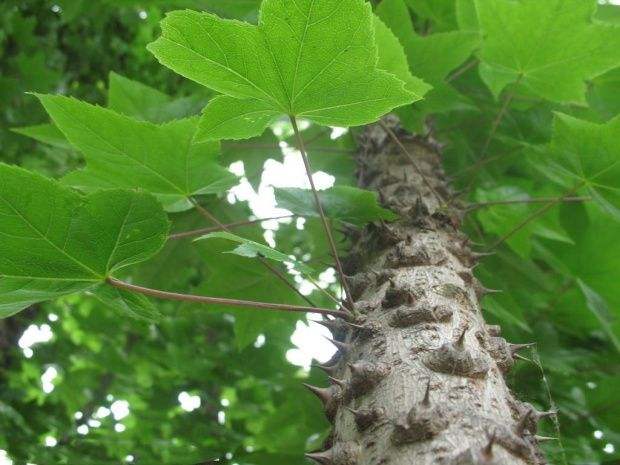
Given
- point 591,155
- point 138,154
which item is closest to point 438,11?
point 591,155

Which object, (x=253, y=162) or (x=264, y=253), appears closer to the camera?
(x=264, y=253)

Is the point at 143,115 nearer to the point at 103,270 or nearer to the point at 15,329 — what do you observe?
the point at 103,270

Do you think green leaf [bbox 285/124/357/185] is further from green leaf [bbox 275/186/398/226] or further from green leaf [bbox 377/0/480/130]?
green leaf [bbox 275/186/398/226]

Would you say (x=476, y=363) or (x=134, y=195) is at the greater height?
(x=134, y=195)

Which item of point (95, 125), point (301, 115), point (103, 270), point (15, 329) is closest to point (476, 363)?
point (301, 115)

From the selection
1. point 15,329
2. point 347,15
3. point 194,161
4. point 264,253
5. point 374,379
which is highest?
point 15,329

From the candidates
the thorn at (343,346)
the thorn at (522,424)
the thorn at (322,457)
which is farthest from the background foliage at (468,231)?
the thorn at (322,457)
